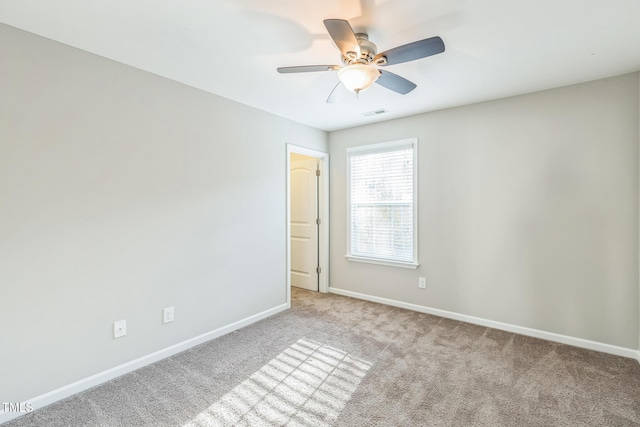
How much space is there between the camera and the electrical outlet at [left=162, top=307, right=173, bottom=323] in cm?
270

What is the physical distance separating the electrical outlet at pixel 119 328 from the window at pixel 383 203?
280 cm

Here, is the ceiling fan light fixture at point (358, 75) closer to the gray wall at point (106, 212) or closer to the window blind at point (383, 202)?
the gray wall at point (106, 212)

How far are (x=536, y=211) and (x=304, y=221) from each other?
9.83 ft

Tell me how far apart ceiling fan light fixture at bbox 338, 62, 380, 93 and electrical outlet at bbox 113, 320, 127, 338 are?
8.10 ft

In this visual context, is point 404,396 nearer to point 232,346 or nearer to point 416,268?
point 232,346

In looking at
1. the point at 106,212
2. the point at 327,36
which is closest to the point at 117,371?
the point at 106,212

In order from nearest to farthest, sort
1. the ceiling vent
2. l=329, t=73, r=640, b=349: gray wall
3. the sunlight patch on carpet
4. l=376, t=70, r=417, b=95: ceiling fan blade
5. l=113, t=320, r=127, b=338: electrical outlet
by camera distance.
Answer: the sunlight patch on carpet < l=376, t=70, r=417, b=95: ceiling fan blade < l=113, t=320, r=127, b=338: electrical outlet < l=329, t=73, r=640, b=349: gray wall < the ceiling vent

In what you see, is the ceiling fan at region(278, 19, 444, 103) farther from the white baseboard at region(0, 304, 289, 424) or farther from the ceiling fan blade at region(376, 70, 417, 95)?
the white baseboard at region(0, 304, 289, 424)

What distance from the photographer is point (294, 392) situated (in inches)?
86.4

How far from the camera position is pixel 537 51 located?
227 centimetres

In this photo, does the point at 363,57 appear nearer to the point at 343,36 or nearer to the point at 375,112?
the point at 343,36

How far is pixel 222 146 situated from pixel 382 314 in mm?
2650

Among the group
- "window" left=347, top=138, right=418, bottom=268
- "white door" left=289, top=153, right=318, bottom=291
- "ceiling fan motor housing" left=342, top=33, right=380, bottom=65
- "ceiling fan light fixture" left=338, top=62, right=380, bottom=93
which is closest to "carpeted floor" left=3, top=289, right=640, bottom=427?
"window" left=347, top=138, right=418, bottom=268

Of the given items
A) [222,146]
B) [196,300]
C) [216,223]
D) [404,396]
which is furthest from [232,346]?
[222,146]
